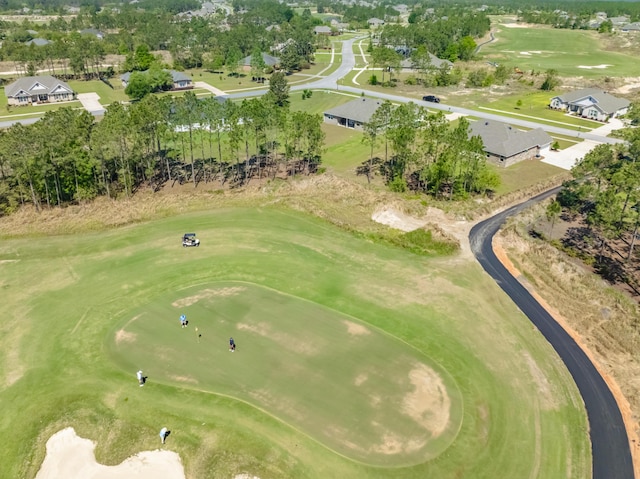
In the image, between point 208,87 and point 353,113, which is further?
point 208,87

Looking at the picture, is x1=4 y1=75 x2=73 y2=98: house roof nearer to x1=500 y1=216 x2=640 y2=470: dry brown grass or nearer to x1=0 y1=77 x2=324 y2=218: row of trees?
x1=0 y1=77 x2=324 y2=218: row of trees

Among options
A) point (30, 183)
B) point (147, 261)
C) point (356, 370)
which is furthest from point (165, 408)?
point (30, 183)

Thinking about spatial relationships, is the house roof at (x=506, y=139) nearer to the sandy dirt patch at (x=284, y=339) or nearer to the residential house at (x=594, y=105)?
the residential house at (x=594, y=105)

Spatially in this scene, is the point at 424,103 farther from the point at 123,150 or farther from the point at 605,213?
the point at 123,150

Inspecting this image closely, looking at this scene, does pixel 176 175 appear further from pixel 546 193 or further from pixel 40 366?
pixel 546 193

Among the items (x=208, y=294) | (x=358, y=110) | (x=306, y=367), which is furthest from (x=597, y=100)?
(x=306, y=367)
